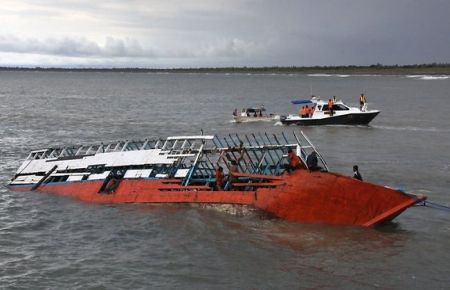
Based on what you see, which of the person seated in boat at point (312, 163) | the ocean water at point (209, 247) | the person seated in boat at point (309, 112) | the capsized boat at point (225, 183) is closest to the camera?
the ocean water at point (209, 247)

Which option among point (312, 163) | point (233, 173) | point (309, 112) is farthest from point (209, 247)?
point (309, 112)

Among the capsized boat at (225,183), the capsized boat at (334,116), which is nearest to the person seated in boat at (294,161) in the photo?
the capsized boat at (225,183)

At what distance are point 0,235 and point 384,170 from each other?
17.1 m

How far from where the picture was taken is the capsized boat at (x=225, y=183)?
1725 cm

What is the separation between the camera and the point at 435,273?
46.6 feet

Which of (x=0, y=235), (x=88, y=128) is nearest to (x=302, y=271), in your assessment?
(x=0, y=235)

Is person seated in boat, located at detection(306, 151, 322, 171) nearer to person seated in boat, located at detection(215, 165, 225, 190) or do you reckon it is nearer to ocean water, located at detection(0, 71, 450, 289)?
ocean water, located at detection(0, 71, 450, 289)

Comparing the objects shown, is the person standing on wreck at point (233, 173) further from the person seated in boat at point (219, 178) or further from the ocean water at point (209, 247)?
the ocean water at point (209, 247)

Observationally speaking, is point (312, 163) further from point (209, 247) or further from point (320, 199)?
point (209, 247)

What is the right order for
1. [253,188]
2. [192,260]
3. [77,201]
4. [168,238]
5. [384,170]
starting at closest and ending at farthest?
[192,260] < [168,238] < [253,188] < [77,201] < [384,170]

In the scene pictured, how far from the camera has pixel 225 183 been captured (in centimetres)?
1978

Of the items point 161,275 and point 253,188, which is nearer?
point 161,275

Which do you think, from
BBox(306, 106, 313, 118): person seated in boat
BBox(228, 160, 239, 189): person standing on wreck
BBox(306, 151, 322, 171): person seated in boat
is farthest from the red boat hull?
BBox(306, 106, 313, 118): person seated in boat

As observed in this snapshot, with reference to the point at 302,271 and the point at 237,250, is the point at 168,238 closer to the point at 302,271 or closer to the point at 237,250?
the point at 237,250
